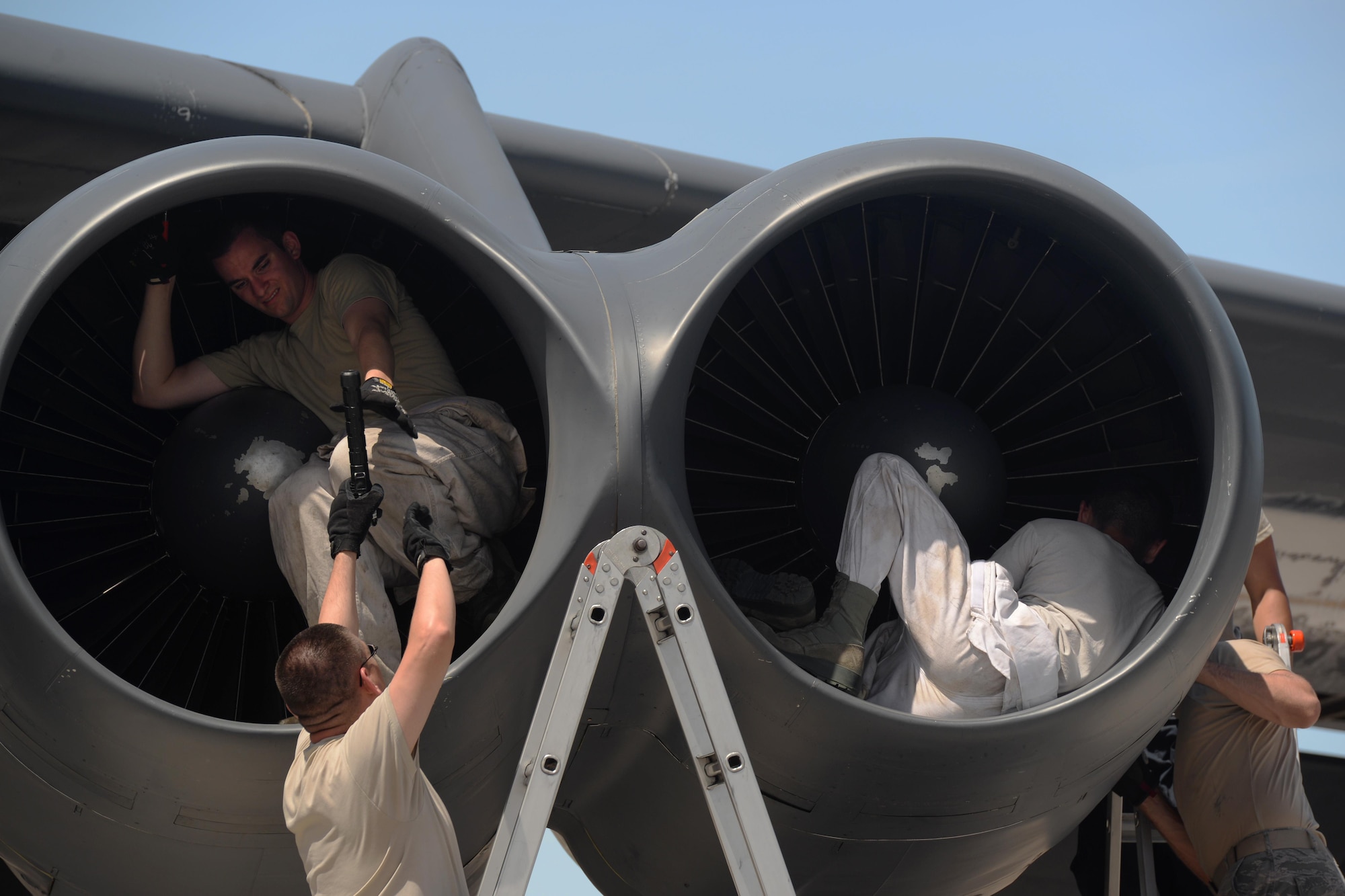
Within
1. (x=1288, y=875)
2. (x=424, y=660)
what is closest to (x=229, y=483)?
(x=424, y=660)

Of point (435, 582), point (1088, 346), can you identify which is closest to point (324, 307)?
point (435, 582)

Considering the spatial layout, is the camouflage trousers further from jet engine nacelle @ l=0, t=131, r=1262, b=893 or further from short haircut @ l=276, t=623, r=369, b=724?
short haircut @ l=276, t=623, r=369, b=724

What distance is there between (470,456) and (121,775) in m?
1.05

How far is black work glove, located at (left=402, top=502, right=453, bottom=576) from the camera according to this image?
Answer: 2787 mm

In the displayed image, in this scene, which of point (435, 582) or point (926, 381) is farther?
point (926, 381)

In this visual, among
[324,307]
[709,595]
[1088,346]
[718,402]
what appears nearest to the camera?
[709,595]

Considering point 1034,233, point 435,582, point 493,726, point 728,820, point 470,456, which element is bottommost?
point 728,820

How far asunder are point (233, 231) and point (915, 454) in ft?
6.44

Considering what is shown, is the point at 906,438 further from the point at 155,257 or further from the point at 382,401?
the point at 155,257

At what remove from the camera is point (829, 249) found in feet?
12.5

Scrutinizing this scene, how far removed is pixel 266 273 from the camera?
337cm

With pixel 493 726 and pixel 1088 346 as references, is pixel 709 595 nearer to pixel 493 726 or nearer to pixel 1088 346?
pixel 493 726

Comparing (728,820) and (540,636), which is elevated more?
(540,636)

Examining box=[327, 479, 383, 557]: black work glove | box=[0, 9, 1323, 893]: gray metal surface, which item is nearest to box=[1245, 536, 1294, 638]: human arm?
box=[0, 9, 1323, 893]: gray metal surface
